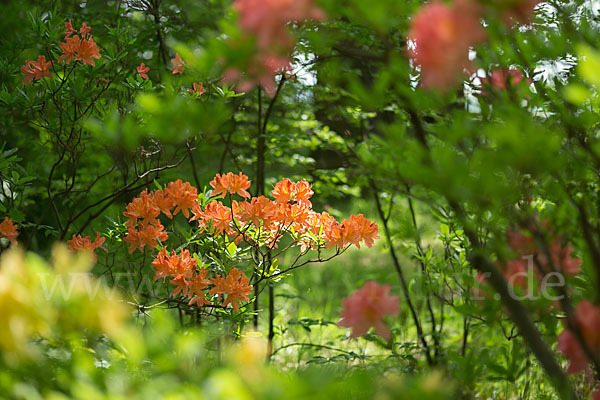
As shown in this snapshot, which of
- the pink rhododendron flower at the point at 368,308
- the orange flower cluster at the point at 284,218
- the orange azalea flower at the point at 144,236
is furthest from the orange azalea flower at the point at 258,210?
the pink rhododendron flower at the point at 368,308

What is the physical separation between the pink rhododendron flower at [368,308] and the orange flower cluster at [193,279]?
527mm

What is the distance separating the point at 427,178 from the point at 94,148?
227cm

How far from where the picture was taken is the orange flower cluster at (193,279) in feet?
5.00

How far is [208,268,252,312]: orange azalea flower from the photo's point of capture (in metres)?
1.56

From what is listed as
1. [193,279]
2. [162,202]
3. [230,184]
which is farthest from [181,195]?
[193,279]

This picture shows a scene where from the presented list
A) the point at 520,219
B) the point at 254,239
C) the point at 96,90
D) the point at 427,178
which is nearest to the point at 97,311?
the point at 427,178

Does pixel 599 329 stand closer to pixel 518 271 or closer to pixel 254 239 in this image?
pixel 518 271

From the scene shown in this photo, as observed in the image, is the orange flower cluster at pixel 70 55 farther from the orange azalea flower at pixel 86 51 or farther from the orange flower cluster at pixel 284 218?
the orange flower cluster at pixel 284 218

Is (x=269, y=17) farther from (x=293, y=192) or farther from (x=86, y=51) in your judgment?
(x=86, y=51)

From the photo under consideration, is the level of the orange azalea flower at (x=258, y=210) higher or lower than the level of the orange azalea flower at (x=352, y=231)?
higher

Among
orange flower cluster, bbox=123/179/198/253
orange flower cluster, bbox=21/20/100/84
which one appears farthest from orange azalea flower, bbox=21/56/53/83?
orange flower cluster, bbox=123/179/198/253

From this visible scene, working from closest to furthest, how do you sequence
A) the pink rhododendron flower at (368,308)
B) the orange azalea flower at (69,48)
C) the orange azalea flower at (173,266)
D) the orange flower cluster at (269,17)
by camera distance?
1. the orange flower cluster at (269,17)
2. the pink rhododendron flower at (368,308)
3. the orange azalea flower at (173,266)
4. the orange azalea flower at (69,48)

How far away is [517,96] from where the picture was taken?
1152mm

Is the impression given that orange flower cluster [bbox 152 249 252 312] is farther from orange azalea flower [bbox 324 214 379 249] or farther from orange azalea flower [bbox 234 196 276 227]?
orange azalea flower [bbox 324 214 379 249]
